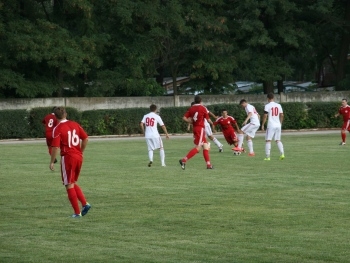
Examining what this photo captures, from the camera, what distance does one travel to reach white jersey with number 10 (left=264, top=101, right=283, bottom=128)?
2678 centimetres

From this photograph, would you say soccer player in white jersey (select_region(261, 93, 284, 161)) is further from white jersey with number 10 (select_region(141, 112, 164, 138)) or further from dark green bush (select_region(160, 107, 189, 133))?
dark green bush (select_region(160, 107, 189, 133))

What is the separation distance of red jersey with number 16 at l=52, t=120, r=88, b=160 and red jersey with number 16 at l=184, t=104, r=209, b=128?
9.58 meters

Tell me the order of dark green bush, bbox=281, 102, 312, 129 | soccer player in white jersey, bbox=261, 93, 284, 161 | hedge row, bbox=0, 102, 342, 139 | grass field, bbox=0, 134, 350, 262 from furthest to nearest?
dark green bush, bbox=281, 102, 312, 129
hedge row, bbox=0, 102, 342, 139
soccer player in white jersey, bbox=261, 93, 284, 161
grass field, bbox=0, 134, 350, 262

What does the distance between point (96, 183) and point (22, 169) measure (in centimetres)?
503

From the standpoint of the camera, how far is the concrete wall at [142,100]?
46.2 m

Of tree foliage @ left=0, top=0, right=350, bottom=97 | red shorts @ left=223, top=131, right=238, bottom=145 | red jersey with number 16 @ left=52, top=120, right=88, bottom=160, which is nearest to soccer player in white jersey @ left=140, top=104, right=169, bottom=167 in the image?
red shorts @ left=223, top=131, right=238, bottom=145

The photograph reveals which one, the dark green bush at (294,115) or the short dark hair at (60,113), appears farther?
the dark green bush at (294,115)

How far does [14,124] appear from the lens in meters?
43.4

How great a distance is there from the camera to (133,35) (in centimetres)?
4988

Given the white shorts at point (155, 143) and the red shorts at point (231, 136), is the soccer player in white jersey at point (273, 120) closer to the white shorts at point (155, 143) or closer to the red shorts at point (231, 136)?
the white shorts at point (155, 143)

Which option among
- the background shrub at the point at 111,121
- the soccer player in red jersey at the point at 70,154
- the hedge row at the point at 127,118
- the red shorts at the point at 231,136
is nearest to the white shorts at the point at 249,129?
the red shorts at the point at 231,136

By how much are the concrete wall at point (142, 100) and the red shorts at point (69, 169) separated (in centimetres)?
3247

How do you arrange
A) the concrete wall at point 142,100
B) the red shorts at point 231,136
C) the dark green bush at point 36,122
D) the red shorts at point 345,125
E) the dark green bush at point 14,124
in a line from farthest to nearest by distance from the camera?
the concrete wall at point 142,100 < the dark green bush at point 36,122 < the dark green bush at point 14,124 < the red shorts at point 345,125 < the red shorts at point 231,136

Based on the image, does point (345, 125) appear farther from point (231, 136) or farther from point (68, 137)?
point (68, 137)
